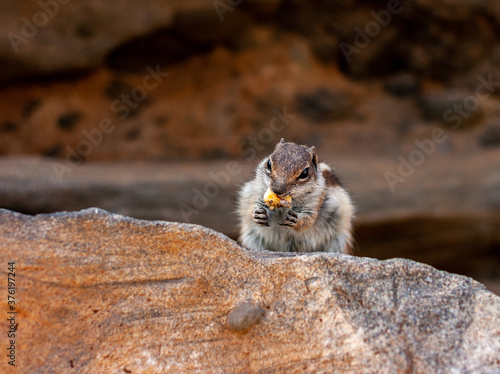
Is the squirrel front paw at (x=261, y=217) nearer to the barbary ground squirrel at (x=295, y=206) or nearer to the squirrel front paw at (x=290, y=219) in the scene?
the barbary ground squirrel at (x=295, y=206)

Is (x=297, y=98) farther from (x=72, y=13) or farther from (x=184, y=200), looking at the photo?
(x=72, y=13)

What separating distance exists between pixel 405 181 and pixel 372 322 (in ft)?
22.0

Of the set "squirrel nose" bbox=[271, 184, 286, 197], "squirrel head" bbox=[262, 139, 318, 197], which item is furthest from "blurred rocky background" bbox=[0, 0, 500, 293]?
"squirrel nose" bbox=[271, 184, 286, 197]

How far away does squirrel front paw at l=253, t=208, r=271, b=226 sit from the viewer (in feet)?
15.9

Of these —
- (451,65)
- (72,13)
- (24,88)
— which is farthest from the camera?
(451,65)

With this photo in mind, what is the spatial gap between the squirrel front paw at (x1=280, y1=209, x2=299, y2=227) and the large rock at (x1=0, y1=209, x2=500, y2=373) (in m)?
1.05

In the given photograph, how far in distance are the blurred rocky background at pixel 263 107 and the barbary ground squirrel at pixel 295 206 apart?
3.88 meters

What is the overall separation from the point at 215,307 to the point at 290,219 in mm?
1412

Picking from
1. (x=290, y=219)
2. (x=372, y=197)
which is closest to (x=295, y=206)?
(x=290, y=219)

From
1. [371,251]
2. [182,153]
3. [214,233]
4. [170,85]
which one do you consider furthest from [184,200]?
[214,233]

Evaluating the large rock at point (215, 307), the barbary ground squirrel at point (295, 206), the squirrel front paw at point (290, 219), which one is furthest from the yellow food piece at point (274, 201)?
the large rock at point (215, 307)

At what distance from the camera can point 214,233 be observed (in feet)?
12.4

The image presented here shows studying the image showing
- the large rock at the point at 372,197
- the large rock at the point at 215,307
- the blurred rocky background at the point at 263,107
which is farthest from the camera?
the blurred rocky background at the point at 263,107

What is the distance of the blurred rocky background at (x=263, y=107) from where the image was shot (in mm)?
9336
